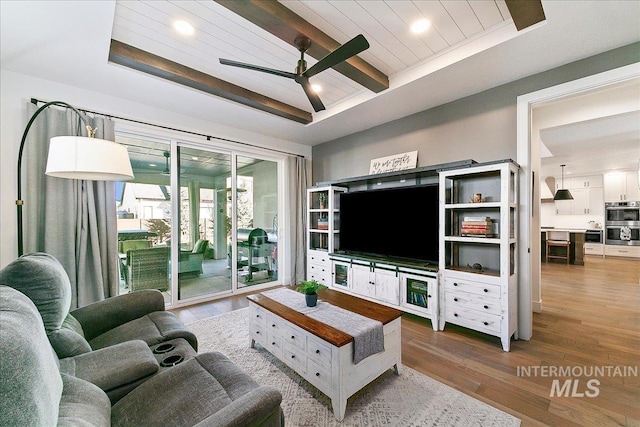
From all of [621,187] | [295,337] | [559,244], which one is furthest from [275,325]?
[621,187]

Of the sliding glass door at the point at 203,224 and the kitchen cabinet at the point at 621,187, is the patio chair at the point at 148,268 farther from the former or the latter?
the kitchen cabinet at the point at 621,187

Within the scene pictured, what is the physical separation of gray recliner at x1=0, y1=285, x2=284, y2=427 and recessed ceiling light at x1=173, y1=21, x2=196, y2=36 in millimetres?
2133

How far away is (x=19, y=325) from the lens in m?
0.78

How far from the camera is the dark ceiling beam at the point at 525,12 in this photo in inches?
Answer: 71.0

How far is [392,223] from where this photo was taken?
11.5 feet

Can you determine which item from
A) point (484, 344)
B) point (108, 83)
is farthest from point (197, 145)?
point (484, 344)

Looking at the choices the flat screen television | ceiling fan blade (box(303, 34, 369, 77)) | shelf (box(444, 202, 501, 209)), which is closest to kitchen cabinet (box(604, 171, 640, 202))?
shelf (box(444, 202, 501, 209))

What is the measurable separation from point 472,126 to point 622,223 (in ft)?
25.4

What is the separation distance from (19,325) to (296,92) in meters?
3.17

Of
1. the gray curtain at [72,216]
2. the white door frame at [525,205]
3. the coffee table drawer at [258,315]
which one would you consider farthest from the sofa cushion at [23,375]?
the white door frame at [525,205]

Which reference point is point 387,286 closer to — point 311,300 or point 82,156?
point 311,300

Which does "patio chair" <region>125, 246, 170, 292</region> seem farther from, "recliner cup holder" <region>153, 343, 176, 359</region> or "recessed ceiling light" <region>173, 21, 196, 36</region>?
"recessed ceiling light" <region>173, 21, 196, 36</region>

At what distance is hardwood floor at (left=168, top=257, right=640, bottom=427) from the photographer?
1.75 m

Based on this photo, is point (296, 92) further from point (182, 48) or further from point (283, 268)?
point (283, 268)
